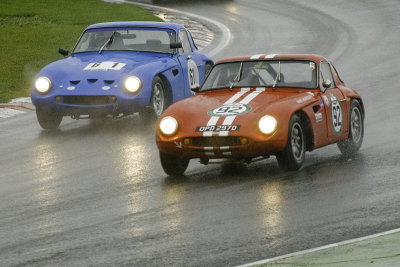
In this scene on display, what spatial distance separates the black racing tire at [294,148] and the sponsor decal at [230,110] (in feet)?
1.60

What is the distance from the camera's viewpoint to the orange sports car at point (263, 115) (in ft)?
33.5

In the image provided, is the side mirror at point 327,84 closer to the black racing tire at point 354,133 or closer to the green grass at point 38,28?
the black racing tire at point 354,133

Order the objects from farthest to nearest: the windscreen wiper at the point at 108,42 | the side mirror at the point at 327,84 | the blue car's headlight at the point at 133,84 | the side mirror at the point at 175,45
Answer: the windscreen wiper at the point at 108,42, the side mirror at the point at 175,45, the blue car's headlight at the point at 133,84, the side mirror at the point at 327,84

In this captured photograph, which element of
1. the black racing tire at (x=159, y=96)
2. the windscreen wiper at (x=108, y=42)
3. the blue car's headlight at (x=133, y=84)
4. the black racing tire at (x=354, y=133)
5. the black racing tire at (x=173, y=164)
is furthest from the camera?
the windscreen wiper at (x=108, y=42)

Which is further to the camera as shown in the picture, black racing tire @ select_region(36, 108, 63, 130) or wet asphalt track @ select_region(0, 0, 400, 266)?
black racing tire @ select_region(36, 108, 63, 130)

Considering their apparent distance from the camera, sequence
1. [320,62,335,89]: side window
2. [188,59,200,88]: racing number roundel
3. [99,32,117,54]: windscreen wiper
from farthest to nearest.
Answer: [188,59,200,88]: racing number roundel < [99,32,117,54]: windscreen wiper < [320,62,335,89]: side window

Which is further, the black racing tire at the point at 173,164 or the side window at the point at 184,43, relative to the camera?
the side window at the point at 184,43

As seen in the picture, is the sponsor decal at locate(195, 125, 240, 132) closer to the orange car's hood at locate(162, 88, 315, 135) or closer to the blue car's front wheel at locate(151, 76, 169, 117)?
the orange car's hood at locate(162, 88, 315, 135)

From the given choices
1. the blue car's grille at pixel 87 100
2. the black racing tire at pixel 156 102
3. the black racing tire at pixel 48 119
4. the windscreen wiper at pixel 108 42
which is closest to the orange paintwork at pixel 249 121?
the blue car's grille at pixel 87 100

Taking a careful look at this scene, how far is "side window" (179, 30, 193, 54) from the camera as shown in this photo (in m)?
15.7

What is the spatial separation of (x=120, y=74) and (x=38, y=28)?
13.3 metres

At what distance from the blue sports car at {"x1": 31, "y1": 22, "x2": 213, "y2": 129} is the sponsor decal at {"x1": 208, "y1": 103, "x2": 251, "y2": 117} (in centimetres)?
365

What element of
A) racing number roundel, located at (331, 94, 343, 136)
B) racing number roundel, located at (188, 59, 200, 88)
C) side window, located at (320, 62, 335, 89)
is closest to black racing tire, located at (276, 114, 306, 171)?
racing number roundel, located at (331, 94, 343, 136)

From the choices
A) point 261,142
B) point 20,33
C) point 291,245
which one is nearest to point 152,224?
point 291,245
